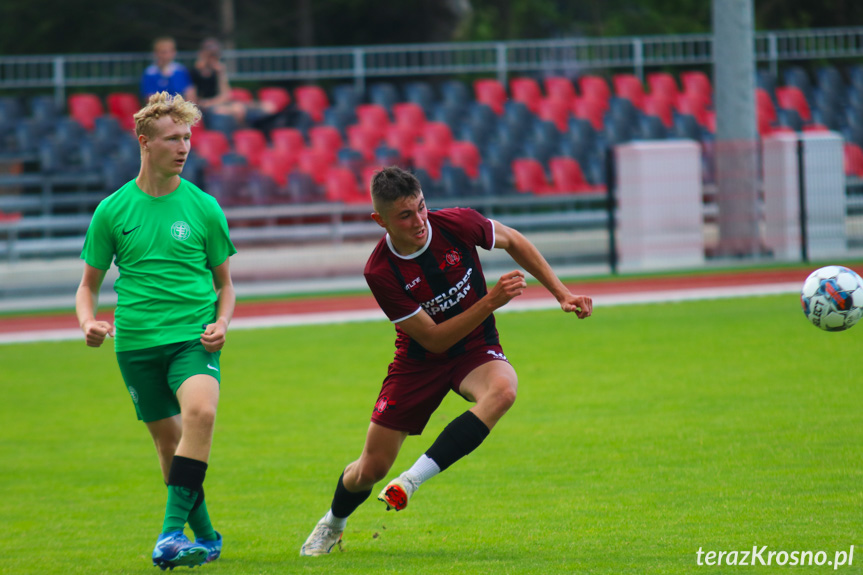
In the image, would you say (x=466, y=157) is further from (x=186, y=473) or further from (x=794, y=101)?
(x=186, y=473)

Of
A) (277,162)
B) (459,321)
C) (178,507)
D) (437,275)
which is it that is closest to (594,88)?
(277,162)

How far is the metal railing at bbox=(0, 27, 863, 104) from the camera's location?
22.0m

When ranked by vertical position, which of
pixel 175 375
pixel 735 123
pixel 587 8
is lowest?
pixel 175 375

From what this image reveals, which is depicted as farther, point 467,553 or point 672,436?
point 672,436

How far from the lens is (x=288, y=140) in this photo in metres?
19.7

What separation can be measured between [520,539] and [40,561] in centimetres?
234

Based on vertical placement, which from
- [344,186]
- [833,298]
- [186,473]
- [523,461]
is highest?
[344,186]

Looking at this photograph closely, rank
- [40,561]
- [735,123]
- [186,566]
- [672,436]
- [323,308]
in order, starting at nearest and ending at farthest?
[186,566] < [40,561] < [672,436] < [323,308] < [735,123]

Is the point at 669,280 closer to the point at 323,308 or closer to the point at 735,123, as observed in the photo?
the point at 735,123

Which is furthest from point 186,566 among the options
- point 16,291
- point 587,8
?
point 587,8

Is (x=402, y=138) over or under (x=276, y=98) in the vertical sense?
under

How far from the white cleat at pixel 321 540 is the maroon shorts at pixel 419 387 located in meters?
0.60

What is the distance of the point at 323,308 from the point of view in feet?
50.0

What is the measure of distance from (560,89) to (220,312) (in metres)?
18.7
